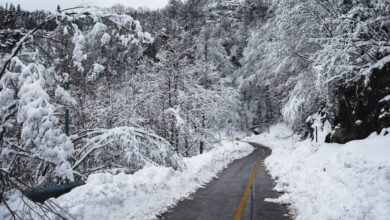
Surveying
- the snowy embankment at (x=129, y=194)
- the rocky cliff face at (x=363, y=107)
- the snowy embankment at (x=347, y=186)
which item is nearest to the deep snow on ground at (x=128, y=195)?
the snowy embankment at (x=129, y=194)

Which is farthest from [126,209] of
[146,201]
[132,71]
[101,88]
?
[132,71]

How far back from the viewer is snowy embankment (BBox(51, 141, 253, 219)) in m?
5.91

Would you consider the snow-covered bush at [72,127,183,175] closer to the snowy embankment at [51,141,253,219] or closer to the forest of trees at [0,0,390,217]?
the forest of trees at [0,0,390,217]

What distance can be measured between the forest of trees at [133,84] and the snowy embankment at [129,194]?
0.49 metres

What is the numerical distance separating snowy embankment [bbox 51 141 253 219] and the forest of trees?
0.49 m

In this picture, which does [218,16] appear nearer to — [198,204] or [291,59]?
[291,59]

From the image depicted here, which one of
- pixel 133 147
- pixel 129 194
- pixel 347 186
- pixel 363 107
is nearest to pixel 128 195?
pixel 129 194

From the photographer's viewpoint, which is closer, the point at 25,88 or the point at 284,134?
the point at 25,88

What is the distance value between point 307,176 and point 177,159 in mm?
4675

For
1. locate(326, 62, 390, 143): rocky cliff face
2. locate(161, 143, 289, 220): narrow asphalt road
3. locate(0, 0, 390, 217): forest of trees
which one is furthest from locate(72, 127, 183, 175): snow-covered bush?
locate(326, 62, 390, 143): rocky cliff face

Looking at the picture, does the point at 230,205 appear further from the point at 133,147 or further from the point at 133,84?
the point at 133,84

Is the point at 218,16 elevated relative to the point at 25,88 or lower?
elevated

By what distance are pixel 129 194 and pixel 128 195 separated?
60mm

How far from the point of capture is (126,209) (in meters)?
6.59
